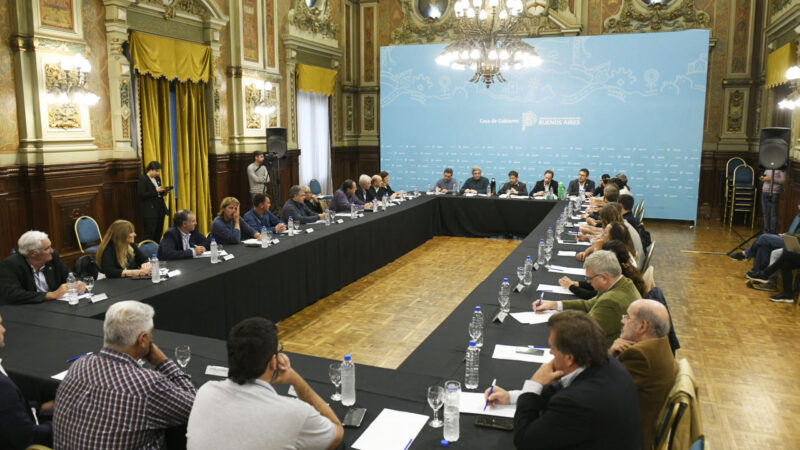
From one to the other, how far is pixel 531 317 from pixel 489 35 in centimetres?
525

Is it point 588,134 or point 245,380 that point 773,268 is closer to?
point 588,134

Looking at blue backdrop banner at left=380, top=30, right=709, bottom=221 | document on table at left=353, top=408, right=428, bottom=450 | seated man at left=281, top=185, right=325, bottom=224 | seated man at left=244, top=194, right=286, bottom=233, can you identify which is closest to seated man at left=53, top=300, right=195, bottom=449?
document on table at left=353, top=408, right=428, bottom=450

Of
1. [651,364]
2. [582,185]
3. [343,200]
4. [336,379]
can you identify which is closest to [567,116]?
[582,185]

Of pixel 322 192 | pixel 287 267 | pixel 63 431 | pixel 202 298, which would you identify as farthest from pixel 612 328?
pixel 322 192

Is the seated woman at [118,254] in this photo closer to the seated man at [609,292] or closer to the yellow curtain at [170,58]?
the seated man at [609,292]

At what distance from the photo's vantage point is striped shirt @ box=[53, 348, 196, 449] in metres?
2.01

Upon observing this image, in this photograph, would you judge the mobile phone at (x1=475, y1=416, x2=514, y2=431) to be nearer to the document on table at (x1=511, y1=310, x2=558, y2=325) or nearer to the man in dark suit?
the document on table at (x1=511, y1=310, x2=558, y2=325)

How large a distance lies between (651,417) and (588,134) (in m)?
9.98

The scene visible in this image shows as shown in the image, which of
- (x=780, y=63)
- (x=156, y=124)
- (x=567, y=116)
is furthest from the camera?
(x=567, y=116)

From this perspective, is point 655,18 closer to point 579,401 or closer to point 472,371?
point 472,371

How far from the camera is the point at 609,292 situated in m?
3.29

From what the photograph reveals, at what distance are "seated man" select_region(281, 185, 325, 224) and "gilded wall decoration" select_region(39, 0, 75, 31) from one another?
321 cm

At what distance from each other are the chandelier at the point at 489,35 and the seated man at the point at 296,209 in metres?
3.05

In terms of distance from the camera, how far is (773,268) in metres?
6.68
